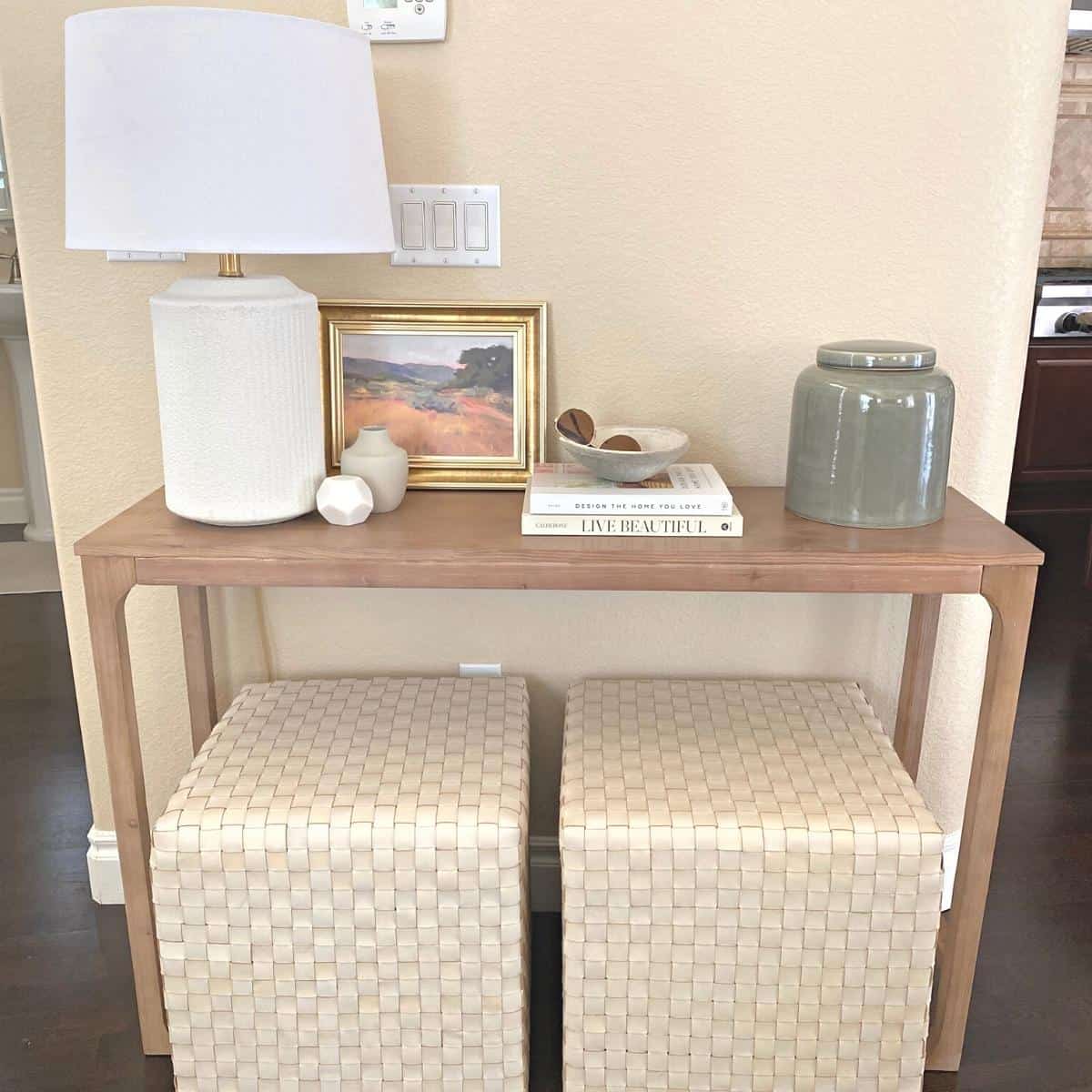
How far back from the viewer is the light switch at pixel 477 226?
1.55 meters

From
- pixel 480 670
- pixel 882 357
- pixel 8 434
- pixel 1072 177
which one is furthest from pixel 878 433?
pixel 1072 177

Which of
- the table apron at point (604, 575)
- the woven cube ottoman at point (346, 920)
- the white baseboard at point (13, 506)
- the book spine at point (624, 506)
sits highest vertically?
the book spine at point (624, 506)

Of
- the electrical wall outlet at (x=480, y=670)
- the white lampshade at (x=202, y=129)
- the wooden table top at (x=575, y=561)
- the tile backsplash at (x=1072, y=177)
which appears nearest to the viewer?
the white lampshade at (x=202, y=129)

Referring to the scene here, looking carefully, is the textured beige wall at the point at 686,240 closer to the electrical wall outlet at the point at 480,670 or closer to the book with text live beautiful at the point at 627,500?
the electrical wall outlet at the point at 480,670

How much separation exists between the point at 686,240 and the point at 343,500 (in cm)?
65

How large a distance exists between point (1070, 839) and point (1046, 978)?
1.55 feet

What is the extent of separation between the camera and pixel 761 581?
1.32 meters

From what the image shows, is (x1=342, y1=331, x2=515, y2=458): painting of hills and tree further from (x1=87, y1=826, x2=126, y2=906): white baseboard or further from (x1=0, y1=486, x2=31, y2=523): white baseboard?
(x1=0, y1=486, x2=31, y2=523): white baseboard

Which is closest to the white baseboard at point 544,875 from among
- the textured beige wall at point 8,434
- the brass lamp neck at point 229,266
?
the brass lamp neck at point 229,266

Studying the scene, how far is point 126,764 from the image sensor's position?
143cm

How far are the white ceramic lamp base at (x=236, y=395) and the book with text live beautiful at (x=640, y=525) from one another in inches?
13.5

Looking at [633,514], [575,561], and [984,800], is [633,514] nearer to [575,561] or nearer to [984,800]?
[575,561]

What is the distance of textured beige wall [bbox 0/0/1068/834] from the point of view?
1.48 meters

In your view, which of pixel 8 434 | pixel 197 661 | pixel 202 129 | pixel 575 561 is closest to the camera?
pixel 202 129
